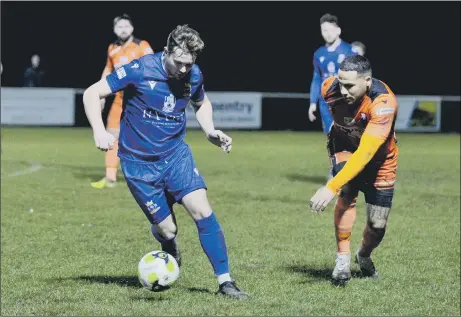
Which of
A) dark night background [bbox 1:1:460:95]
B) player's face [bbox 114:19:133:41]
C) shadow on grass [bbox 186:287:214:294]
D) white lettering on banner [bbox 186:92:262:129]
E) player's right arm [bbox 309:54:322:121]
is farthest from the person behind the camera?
A: dark night background [bbox 1:1:460:95]

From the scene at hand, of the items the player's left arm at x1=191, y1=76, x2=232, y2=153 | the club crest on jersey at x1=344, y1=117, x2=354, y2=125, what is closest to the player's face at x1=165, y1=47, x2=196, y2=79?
the player's left arm at x1=191, y1=76, x2=232, y2=153

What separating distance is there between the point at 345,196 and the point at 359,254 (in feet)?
1.66

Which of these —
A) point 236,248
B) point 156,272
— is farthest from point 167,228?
point 236,248

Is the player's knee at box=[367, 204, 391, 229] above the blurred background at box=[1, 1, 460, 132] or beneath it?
above

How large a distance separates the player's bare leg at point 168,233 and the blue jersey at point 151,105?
53 cm

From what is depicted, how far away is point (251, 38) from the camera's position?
108 ft

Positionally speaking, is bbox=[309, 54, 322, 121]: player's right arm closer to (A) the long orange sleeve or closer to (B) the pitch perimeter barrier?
(A) the long orange sleeve

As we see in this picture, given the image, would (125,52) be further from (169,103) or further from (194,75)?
(169,103)

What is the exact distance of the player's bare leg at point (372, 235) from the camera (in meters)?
7.45

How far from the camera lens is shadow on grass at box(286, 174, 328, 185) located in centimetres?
1516

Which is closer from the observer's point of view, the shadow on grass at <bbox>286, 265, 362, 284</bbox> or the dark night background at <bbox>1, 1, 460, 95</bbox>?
the shadow on grass at <bbox>286, 265, 362, 284</bbox>

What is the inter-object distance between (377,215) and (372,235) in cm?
21

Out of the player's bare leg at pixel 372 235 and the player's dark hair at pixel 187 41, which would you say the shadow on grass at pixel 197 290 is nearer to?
the player's bare leg at pixel 372 235

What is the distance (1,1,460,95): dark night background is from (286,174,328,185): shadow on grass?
53.6 feet
